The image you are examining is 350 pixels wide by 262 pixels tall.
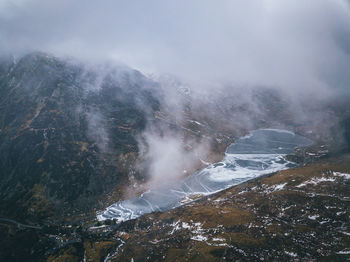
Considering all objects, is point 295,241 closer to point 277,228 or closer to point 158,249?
point 277,228

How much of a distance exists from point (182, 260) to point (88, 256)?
74.8 meters

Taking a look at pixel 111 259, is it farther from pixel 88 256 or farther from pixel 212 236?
pixel 212 236

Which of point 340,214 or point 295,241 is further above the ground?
point 340,214

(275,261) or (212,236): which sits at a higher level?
(212,236)

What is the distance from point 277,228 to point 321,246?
103 ft

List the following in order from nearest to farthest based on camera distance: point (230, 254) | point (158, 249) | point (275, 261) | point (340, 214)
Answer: point (275, 261), point (230, 254), point (158, 249), point (340, 214)

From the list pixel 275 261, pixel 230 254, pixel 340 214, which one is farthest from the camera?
pixel 340 214

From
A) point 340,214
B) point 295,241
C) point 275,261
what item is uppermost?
point 340,214

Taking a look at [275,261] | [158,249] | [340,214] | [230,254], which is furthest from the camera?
[340,214]

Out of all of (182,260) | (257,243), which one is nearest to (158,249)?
(182,260)

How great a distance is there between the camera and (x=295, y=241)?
17800 cm

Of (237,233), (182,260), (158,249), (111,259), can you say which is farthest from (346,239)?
(111,259)

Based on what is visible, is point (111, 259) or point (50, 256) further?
point (50, 256)

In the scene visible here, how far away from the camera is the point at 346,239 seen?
173 metres
